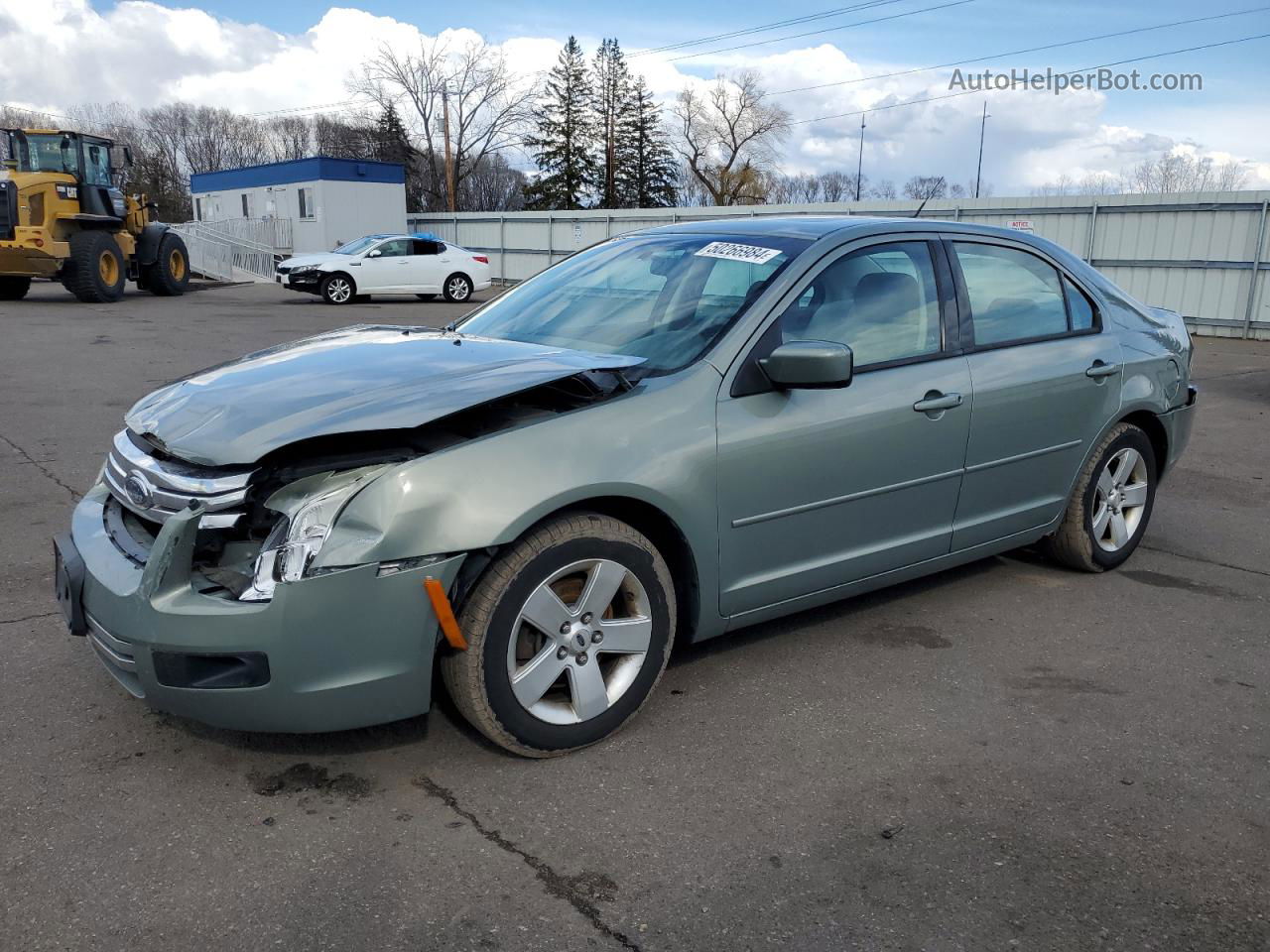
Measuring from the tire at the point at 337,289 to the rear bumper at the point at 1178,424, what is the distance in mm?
20546

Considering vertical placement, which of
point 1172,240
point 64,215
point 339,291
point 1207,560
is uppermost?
point 64,215

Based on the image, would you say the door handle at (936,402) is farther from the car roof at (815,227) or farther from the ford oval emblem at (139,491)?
the ford oval emblem at (139,491)

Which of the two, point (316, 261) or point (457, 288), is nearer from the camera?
point (316, 261)

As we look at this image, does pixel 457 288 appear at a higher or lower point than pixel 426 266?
lower

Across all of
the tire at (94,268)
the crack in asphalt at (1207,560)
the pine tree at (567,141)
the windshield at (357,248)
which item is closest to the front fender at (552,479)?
the crack in asphalt at (1207,560)

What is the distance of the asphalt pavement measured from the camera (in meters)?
2.43

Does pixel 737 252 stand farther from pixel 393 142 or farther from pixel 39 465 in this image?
pixel 393 142

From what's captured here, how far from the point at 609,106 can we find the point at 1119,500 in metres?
60.5

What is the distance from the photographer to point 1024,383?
4.29 metres

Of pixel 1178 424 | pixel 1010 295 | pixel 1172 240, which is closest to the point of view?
pixel 1010 295

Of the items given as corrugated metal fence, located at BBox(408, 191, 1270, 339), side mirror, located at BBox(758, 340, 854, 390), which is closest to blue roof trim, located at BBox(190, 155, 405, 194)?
corrugated metal fence, located at BBox(408, 191, 1270, 339)

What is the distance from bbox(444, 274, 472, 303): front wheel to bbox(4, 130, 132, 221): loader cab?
676 cm

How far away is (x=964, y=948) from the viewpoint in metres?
2.35

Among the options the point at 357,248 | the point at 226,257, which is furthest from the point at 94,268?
the point at 226,257
